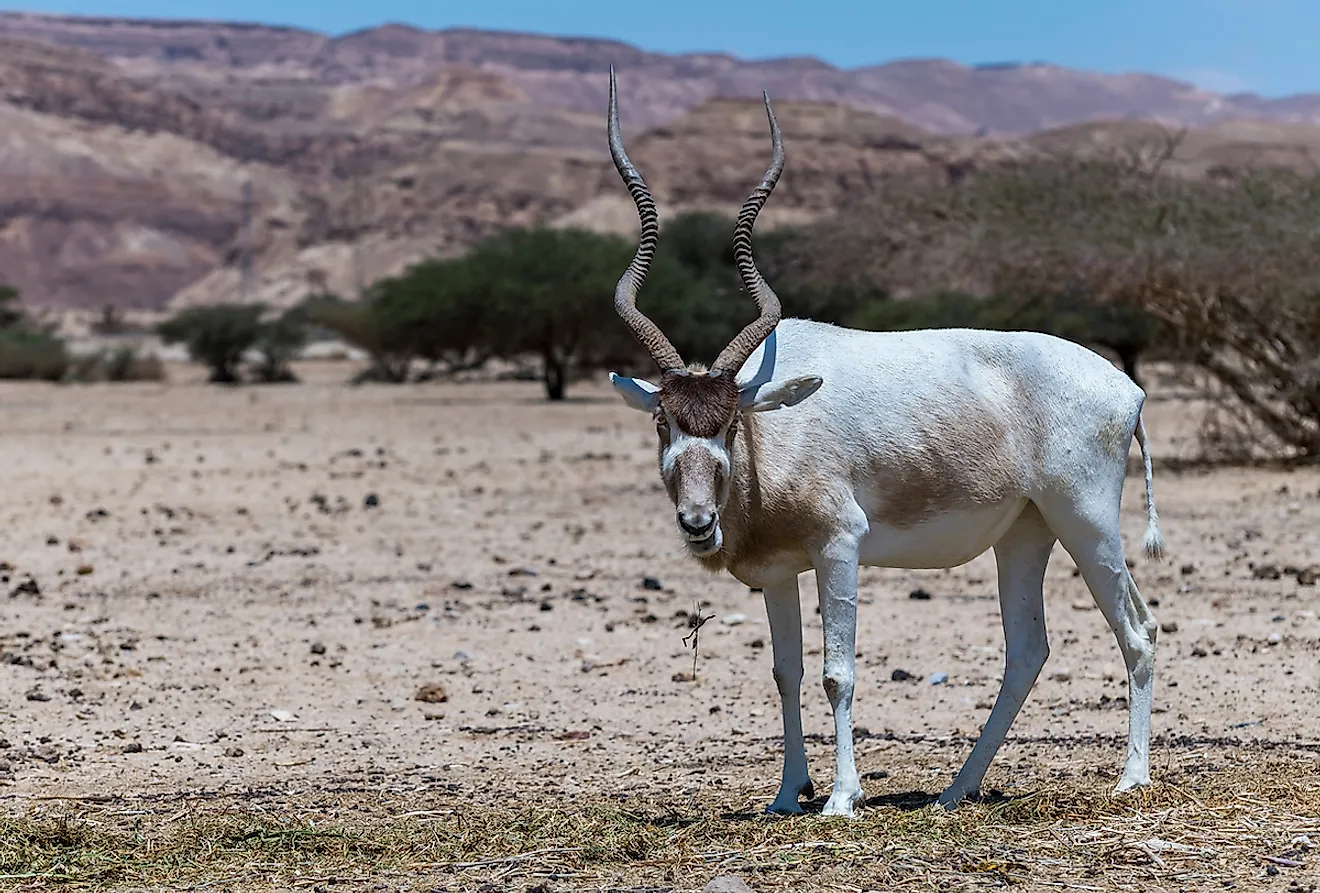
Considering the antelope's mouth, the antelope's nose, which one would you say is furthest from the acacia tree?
the antelope's nose

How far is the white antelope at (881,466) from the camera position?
19.0 ft

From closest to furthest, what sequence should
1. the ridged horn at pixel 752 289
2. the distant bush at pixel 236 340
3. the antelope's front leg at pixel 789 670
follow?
the ridged horn at pixel 752 289
the antelope's front leg at pixel 789 670
the distant bush at pixel 236 340

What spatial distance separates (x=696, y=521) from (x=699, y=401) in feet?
1.40

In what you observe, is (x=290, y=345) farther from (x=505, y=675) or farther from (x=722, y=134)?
(x=722, y=134)

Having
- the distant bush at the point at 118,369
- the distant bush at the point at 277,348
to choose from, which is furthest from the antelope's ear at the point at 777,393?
the distant bush at the point at 277,348

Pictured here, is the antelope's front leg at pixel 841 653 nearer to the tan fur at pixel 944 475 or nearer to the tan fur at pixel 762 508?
the tan fur at pixel 762 508

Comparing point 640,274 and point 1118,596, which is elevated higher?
point 640,274

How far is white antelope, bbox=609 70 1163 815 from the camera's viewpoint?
5.79m

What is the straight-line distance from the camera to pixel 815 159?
127m

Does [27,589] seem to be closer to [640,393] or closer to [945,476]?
[640,393]

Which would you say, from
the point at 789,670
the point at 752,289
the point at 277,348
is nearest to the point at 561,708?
the point at 789,670

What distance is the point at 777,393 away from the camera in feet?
18.6

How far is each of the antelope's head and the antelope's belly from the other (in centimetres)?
63

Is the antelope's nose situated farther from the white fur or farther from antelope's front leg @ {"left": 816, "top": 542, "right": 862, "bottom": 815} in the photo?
antelope's front leg @ {"left": 816, "top": 542, "right": 862, "bottom": 815}
